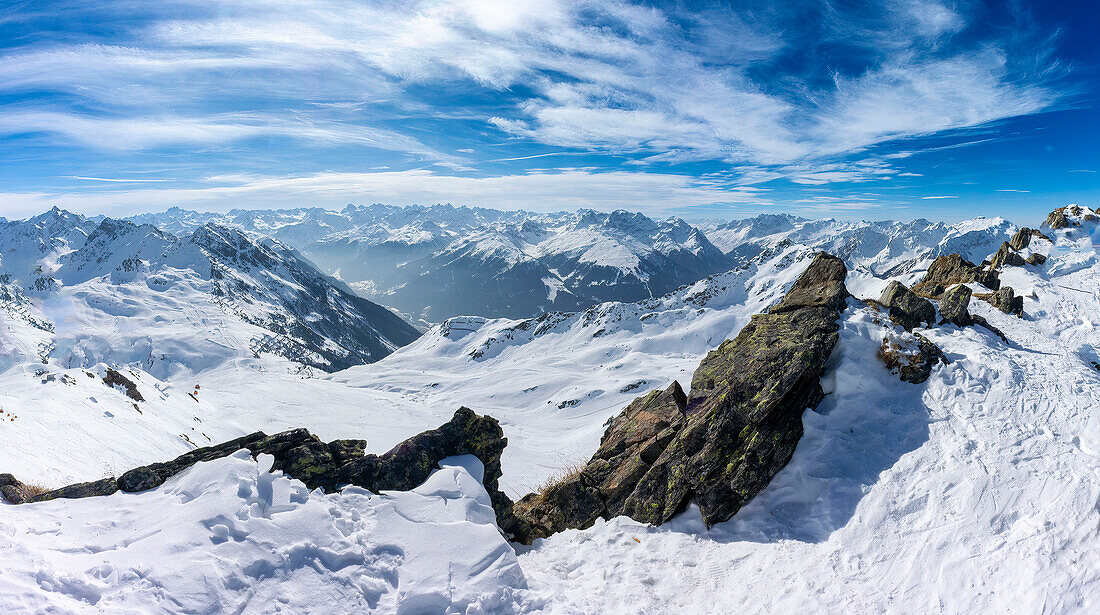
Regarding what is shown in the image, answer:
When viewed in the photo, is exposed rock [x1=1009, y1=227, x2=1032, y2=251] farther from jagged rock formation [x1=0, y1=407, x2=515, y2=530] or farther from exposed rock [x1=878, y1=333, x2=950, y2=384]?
jagged rock formation [x1=0, y1=407, x2=515, y2=530]

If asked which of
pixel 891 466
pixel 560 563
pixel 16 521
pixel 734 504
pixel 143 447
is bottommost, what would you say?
pixel 143 447

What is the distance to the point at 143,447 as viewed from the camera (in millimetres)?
25484

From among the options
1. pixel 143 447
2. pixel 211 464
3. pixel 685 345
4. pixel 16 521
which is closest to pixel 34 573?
pixel 16 521

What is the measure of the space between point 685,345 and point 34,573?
12214 cm

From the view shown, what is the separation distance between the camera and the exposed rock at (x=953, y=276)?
30469 mm

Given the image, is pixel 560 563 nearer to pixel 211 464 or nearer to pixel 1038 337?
pixel 211 464

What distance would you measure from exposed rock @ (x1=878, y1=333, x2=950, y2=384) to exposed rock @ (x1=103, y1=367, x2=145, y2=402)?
5260cm

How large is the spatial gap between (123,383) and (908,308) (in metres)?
58.7

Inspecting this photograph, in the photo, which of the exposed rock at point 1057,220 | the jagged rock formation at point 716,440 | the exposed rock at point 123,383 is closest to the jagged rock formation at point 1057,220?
the exposed rock at point 1057,220

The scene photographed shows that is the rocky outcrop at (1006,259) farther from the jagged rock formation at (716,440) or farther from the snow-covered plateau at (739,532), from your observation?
the jagged rock formation at (716,440)

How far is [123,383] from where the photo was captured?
40094mm

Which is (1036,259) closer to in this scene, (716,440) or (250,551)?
(716,440)

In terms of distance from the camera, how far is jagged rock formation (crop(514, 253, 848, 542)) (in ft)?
36.1

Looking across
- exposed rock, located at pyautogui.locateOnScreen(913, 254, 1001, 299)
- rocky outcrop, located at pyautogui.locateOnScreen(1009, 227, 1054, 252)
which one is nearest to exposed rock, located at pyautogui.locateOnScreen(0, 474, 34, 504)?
exposed rock, located at pyautogui.locateOnScreen(913, 254, 1001, 299)
